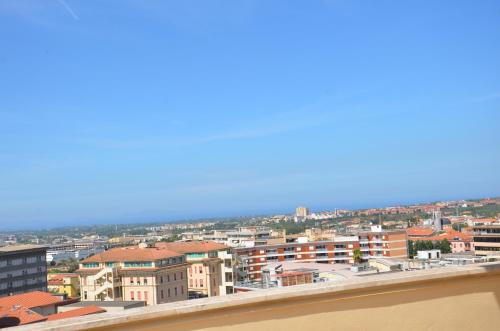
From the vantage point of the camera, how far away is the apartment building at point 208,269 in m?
40.4

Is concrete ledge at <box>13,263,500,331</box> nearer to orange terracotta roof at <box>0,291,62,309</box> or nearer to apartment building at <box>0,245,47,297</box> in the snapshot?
orange terracotta roof at <box>0,291,62,309</box>

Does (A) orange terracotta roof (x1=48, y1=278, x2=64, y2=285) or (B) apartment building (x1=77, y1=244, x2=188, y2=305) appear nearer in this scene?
A: (B) apartment building (x1=77, y1=244, x2=188, y2=305)

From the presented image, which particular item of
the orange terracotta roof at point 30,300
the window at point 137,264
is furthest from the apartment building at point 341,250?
the orange terracotta roof at point 30,300

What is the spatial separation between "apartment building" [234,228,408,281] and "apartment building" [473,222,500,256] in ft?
32.6

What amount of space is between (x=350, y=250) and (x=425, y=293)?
2110 inches

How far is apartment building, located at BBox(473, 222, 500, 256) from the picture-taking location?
1734 inches

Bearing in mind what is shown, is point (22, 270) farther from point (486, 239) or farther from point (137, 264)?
point (486, 239)

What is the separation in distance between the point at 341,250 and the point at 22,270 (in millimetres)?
29571

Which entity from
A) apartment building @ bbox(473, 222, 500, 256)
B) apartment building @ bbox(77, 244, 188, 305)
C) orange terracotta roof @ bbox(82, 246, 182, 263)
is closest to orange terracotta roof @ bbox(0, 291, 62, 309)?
apartment building @ bbox(77, 244, 188, 305)

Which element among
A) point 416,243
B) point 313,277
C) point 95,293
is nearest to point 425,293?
point 313,277

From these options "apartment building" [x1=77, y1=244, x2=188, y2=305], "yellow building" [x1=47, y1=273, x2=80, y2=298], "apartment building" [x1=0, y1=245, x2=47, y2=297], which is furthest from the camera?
"yellow building" [x1=47, y1=273, x2=80, y2=298]

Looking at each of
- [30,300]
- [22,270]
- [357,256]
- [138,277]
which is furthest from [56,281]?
[30,300]

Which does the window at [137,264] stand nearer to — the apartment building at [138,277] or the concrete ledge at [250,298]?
the apartment building at [138,277]

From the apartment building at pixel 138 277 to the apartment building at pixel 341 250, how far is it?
20.1 metres
